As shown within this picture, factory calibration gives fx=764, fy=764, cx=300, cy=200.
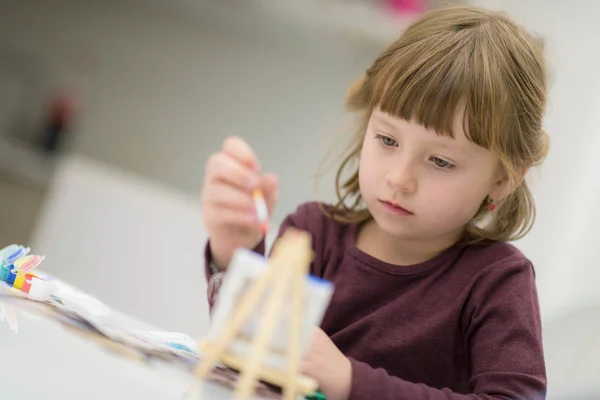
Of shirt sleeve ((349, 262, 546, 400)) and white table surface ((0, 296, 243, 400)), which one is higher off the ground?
shirt sleeve ((349, 262, 546, 400))

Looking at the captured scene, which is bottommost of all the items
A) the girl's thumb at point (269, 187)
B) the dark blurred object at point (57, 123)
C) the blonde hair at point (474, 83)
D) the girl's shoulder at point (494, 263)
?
the dark blurred object at point (57, 123)

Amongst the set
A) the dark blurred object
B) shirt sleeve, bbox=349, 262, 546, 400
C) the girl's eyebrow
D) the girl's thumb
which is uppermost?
the girl's eyebrow

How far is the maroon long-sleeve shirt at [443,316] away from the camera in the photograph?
692 millimetres

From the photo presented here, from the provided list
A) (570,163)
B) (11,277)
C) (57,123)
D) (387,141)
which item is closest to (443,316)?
(387,141)

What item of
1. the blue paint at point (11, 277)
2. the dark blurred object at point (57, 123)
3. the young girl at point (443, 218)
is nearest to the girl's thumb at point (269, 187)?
the young girl at point (443, 218)

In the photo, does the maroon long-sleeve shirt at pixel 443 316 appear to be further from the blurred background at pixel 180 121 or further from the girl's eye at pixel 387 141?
the blurred background at pixel 180 121

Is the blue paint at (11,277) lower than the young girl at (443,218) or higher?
lower

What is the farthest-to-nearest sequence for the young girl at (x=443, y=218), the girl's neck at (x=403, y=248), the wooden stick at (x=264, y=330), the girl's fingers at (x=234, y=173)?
1. the girl's neck at (x=403, y=248)
2. the young girl at (x=443, y=218)
3. the girl's fingers at (x=234, y=173)
4. the wooden stick at (x=264, y=330)

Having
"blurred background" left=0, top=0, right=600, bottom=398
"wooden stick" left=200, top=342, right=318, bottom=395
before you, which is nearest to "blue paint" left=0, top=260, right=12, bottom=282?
"wooden stick" left=200, top=342, right=318, bottom=395

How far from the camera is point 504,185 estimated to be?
0.79 metres

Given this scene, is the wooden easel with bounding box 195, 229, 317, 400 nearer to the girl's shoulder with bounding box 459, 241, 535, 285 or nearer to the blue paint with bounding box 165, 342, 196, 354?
the blue paint with bounding box 165, 342, 196, 354

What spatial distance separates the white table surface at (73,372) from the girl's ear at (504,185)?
405 mm

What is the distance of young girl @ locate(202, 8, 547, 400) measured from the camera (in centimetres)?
69

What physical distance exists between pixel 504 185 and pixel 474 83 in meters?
0.14
